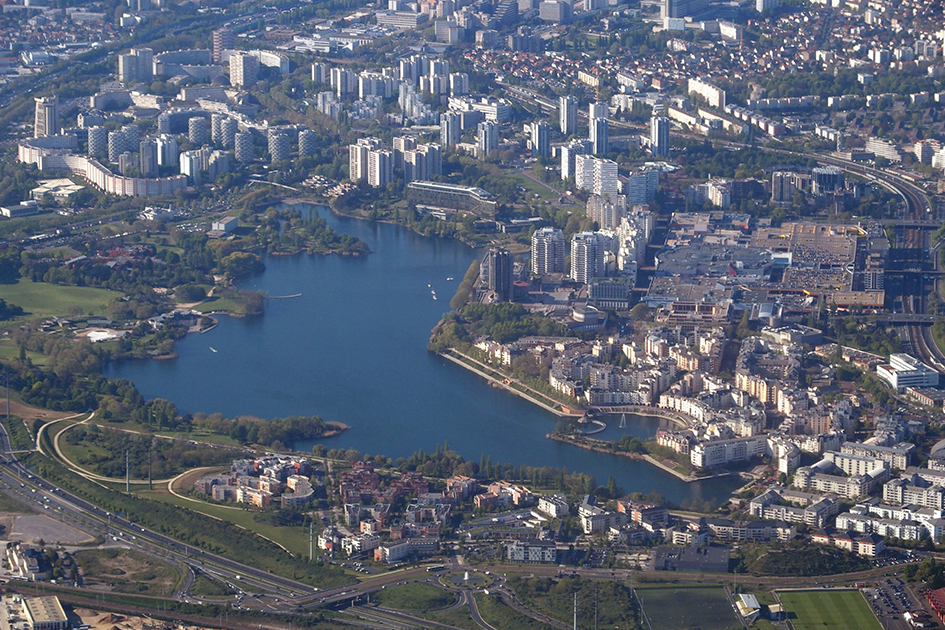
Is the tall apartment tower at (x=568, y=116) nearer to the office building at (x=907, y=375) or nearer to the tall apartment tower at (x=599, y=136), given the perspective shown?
the tall apartment tower at (x=599, y=136)

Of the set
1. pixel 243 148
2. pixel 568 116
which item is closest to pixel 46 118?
pixel 243 148

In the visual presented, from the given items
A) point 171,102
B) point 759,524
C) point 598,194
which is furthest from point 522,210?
point 759,524

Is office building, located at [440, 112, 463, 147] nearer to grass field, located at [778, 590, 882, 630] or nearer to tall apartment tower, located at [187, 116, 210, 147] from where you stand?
tall apartment tower, located at [187, 116, 210, 147]

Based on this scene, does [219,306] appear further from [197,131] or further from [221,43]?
[221,43]

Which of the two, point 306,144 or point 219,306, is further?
point 306,144

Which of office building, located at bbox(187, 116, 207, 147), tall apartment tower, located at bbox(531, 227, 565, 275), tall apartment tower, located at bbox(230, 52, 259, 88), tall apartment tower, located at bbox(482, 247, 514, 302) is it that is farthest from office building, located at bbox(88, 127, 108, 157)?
tall apartment tower, located at bbox(482, 247, 514, 302)

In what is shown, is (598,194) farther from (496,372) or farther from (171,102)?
(171,102)
